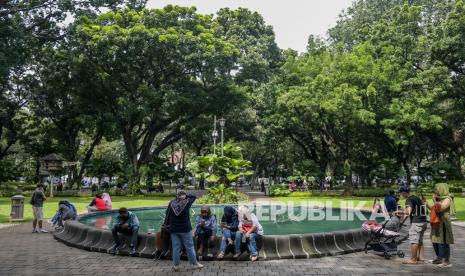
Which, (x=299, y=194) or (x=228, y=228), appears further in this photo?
(x=299, y=194)

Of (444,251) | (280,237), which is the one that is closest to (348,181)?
(280,237)

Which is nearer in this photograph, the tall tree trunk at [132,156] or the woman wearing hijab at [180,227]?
the woman wearing hijab at [180,227]

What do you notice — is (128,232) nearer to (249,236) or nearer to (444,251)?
(249,236)

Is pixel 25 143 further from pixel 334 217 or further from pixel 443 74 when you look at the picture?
pixel 443 74

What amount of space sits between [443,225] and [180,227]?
5374mm

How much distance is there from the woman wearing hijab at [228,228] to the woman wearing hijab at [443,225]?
4.20m

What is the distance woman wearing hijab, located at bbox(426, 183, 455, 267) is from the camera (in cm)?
897

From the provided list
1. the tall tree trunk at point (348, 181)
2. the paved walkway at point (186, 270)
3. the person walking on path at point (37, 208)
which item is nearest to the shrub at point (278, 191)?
the tall tree trunk at point (348, 181)

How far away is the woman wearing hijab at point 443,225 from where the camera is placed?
897 centimetres

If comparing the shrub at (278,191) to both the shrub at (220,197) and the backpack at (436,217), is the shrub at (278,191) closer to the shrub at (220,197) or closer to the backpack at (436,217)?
the shrub at (220,197)

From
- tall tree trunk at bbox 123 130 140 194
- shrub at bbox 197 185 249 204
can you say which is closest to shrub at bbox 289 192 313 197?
shrub at bbox 197 185 249 204

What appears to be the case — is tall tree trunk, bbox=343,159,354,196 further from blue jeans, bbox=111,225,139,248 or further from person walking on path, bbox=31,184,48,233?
blue jeans, bbox=111,225,139,248

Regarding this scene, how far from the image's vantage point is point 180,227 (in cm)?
877

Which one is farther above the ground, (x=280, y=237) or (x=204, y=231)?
(x=204, y=231)
